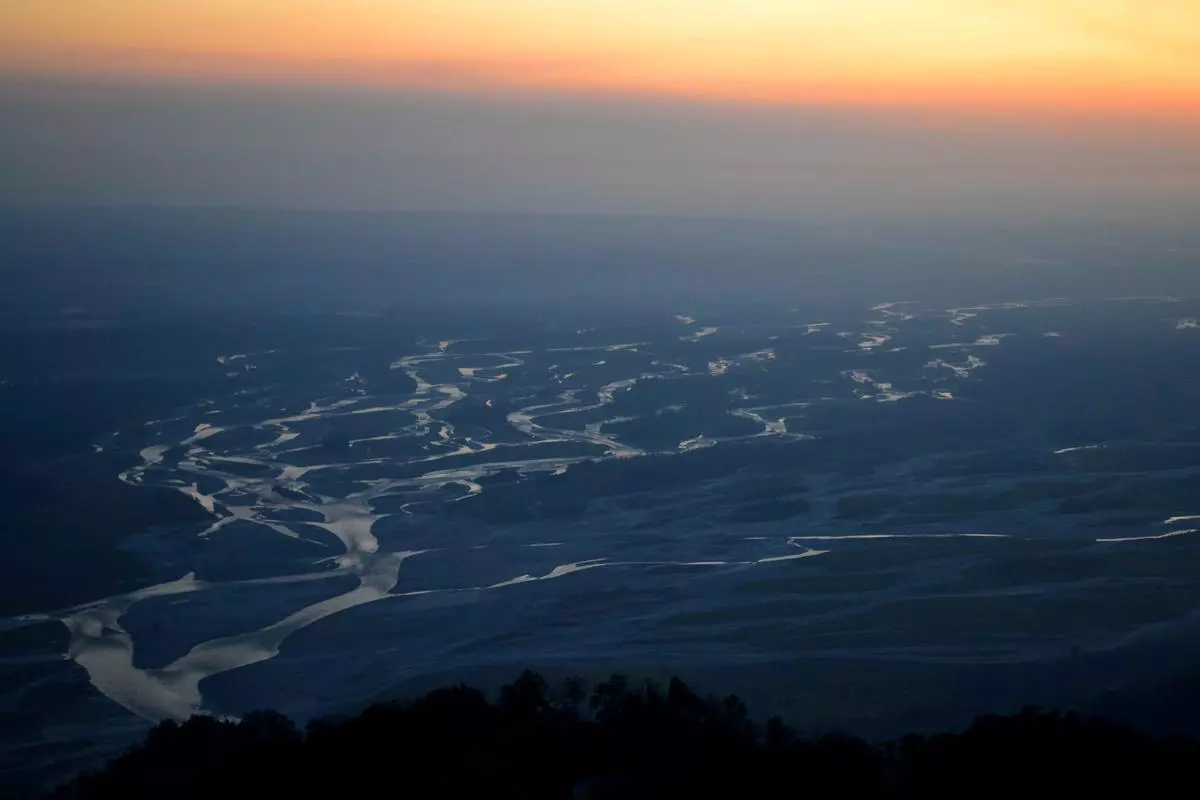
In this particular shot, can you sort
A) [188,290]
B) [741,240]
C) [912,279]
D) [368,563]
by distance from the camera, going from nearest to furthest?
[368,563]
[188,290]
[912,279]
[741,240]

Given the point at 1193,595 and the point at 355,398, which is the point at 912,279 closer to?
the point at 355,398

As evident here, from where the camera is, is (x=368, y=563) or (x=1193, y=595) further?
(x=368, y=563)

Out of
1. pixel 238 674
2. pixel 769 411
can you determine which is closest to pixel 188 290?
pixel 769 411

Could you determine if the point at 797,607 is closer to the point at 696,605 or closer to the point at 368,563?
the point at 696,605

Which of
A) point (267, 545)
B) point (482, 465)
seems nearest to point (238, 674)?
point (267, 545)

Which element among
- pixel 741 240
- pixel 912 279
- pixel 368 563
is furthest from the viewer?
pixel 741 240

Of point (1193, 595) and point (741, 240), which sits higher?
point (741, 240)
